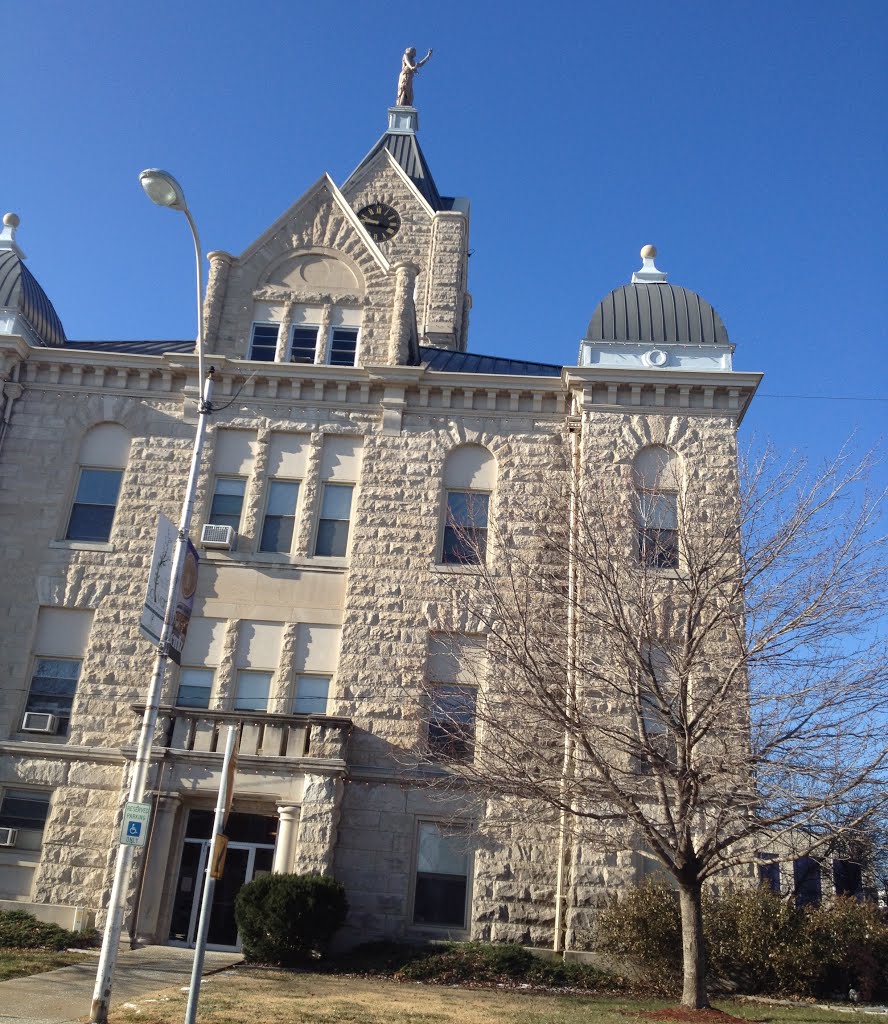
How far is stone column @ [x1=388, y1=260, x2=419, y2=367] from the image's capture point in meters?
22.6

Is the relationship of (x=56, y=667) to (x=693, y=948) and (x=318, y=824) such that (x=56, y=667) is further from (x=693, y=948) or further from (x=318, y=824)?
(x=693, y=948)

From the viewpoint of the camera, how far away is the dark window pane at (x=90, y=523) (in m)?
21.4

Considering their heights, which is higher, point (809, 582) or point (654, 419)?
point (654, 419)

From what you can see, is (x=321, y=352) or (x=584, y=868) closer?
(x=584, y=868)

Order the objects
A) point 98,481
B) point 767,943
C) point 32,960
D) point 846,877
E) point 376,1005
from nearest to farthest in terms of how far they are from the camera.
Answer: point 376,1005
point 32,960
point 767,943
point 98,481
point 846,877

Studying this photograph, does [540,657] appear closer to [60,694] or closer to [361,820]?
[361,820]

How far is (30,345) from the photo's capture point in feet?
74.6

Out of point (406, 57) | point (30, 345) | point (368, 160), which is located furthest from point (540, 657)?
point (406, 57)

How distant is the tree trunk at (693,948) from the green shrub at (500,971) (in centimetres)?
292

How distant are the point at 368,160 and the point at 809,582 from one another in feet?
79.8

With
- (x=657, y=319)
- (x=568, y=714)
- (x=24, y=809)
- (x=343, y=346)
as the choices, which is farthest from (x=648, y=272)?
(x=24, y=809)

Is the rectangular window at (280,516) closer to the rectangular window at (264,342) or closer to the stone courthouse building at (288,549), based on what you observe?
the stone courthouse building at (288,549)

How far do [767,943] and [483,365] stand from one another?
47.6ft

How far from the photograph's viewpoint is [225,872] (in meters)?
18.6
